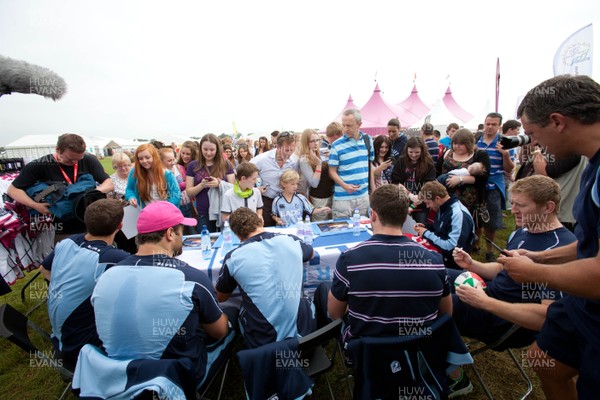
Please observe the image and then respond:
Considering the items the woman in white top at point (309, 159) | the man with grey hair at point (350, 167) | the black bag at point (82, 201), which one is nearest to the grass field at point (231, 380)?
the black bag at point (82, 201)

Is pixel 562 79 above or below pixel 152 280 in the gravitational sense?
above

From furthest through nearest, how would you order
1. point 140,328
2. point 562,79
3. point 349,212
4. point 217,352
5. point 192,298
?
point 349,212 → point 217,352 → point 192,298 → point 140,328 → point 562,79

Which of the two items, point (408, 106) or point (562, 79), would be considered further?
point (408, 106)

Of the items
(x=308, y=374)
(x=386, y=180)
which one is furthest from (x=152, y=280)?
(x=386, y=180)

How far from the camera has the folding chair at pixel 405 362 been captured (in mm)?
1408

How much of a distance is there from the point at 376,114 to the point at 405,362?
14.2 m

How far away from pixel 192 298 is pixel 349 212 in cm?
280

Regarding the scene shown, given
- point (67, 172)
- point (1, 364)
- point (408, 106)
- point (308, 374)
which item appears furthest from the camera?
point (408, 106)

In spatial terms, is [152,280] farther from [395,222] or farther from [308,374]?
[395,222]

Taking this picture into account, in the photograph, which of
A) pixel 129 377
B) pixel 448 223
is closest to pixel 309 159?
pixel 448 223

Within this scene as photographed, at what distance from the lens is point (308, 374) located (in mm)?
1614

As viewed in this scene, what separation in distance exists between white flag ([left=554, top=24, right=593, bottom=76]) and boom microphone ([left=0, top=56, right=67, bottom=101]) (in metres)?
8.92

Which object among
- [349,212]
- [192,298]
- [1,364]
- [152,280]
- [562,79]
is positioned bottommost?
[1,364]

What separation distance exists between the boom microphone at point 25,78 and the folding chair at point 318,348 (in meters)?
3.42
